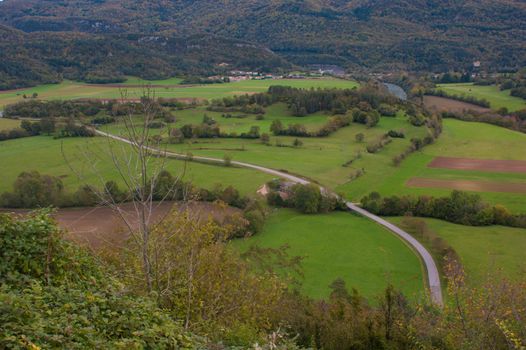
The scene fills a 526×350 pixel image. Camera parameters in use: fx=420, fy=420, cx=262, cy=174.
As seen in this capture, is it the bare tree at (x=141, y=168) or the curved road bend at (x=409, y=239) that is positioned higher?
the bare tree at (x=141, y=168)

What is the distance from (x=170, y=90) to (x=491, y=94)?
94242 mm

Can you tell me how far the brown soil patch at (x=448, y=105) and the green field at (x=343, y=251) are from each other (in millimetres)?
71530

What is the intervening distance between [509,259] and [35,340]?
40833 millimetres

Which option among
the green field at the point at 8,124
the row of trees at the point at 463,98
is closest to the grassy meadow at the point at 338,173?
the green field at the point at 8,124

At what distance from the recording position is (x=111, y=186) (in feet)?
155

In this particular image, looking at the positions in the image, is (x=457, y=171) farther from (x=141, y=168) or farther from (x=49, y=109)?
(x=49, y=109)

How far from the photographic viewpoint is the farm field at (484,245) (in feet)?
120

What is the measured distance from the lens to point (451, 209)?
4956 centimetres

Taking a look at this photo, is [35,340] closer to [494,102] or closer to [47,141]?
[47,141]

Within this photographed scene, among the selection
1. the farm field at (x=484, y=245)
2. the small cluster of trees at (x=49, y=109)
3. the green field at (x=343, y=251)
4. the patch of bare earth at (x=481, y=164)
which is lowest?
the green field at (x=343, y=251)

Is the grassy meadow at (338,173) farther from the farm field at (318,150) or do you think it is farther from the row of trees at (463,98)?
the row of trees at (463,98)

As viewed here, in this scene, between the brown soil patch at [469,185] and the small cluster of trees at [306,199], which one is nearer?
the small cluster of trees at [306,199]

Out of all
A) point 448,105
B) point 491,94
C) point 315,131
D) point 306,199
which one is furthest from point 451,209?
point 491,94

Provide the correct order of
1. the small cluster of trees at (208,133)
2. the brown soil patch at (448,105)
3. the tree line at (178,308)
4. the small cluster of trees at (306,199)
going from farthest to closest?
1. the brown soil patch at (448,105)
2. the small cluster of trees at (208,133)
3. the small cluster of trees at (306,199)
4. the tree line at (178,308)
